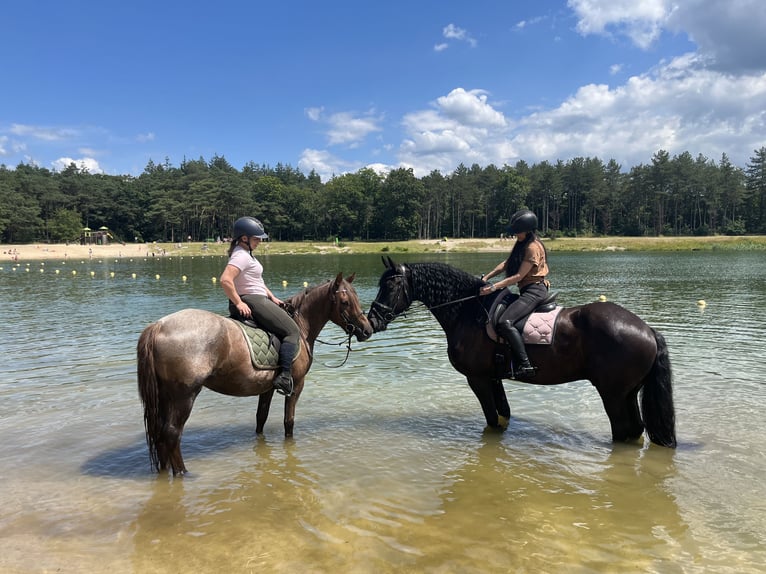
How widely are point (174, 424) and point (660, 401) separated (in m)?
6.07

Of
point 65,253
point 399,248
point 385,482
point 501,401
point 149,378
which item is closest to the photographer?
point 149,378

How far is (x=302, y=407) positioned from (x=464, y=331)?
3601 mm

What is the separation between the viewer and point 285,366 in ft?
20.4

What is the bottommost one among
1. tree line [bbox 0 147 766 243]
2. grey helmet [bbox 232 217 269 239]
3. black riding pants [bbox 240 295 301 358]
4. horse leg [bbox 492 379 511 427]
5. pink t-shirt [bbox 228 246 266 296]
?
horse leg [bbox 492 379 511 427]

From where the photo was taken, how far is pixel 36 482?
580cm

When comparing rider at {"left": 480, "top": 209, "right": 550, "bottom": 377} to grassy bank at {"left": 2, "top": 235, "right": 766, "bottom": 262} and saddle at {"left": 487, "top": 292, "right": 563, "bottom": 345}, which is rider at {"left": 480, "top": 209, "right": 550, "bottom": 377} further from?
grassy bank at {"left": 2, "top": 235, "right": 766, "bottom": 262}

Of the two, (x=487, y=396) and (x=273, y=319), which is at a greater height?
(x=273, y=319)

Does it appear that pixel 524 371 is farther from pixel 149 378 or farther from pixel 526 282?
pixel 149 378

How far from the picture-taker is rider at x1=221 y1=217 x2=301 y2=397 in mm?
6152

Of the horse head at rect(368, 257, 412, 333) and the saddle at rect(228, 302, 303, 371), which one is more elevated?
the horse head at rect(368, 257, 412, 333)

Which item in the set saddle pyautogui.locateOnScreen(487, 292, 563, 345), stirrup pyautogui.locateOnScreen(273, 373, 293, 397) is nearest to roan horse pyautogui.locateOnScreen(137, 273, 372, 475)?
stirrup pyautogui.locateOnScreen(273, 373, 293, 397)

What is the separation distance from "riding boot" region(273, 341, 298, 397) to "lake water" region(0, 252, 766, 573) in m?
1.09

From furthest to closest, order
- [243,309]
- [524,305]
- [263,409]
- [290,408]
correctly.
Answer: [263,409] → [290,408] → [524,305] → [243,309]

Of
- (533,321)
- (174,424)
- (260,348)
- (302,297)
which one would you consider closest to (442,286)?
(533,321)
